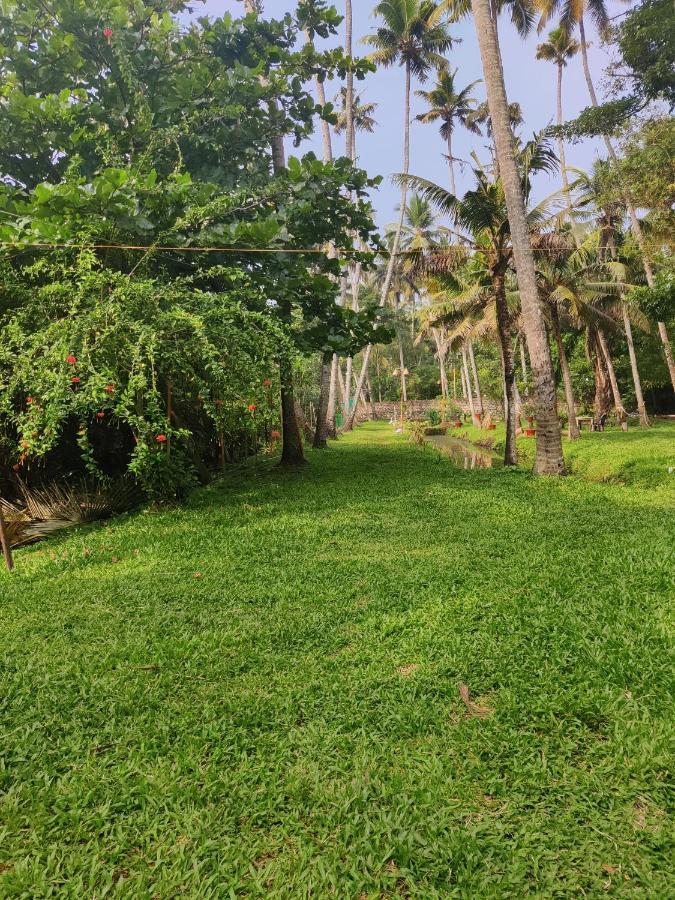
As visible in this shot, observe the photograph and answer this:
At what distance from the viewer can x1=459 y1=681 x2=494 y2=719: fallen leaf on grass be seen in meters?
2.54

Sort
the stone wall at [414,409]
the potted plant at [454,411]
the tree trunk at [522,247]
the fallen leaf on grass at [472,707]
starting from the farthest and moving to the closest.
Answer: the stone wall at [414,409], the potted plant at [454,411], the tree trunk at [522,247], the fallen leaf on grass at [472,707]

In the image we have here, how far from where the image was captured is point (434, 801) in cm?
200

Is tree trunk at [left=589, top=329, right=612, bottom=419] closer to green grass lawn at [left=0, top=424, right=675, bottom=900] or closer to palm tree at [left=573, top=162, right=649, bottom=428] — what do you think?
palm tree at [left=573, top=162, right=649, bottom=428]

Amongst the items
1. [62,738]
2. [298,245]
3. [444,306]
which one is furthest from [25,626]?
[444,306]

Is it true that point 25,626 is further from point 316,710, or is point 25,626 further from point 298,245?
point 298,245

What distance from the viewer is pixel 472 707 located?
8.52 ft

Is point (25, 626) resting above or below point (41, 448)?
below

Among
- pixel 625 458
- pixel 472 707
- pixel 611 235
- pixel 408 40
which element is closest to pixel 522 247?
pixel 625 458

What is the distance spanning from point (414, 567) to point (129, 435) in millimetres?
5208

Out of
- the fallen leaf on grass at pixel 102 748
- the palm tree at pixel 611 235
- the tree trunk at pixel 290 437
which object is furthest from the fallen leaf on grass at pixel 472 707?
the palm tree at pixel 611 235

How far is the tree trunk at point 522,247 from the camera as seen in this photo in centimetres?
943

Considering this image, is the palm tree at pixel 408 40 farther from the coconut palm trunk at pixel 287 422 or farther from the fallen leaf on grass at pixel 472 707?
the fallen leaf on grass at pixel 472 707

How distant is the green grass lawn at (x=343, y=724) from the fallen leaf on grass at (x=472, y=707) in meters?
0.02

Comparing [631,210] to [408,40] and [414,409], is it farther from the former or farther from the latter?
[414,409]
